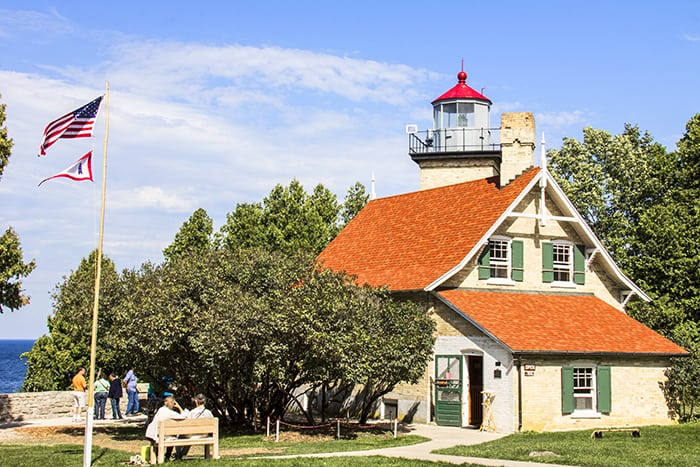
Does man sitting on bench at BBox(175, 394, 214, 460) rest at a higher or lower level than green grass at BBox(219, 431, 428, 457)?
higher

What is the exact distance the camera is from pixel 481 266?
30438 mm

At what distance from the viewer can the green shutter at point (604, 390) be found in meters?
27.2

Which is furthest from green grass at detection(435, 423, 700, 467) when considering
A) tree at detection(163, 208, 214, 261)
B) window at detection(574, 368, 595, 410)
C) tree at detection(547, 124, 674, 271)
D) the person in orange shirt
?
tree at detection(163, 208, 214, 261)

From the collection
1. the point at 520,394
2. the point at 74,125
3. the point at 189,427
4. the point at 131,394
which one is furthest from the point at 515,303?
the point at 74,125

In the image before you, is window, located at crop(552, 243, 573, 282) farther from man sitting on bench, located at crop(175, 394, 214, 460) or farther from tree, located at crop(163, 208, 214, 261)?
tree, located at crop(163, 208, 214, 261)

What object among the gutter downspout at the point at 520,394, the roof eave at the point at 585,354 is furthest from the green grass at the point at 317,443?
the roof eave at the point at 585,354

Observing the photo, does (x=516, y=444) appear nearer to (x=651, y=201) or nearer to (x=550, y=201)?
(x=550, y=201)

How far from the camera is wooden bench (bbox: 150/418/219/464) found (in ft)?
57.3

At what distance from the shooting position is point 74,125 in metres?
19.1

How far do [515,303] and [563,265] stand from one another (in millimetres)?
3270

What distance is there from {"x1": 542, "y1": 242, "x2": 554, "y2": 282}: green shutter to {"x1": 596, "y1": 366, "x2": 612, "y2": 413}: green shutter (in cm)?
484

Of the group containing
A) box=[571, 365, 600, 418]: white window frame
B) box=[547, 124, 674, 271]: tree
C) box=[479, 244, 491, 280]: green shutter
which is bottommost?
box=[571, 365, 600, 418]: white window frame

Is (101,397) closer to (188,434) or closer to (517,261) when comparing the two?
(188,434)

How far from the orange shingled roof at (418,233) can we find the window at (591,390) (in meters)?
5.36
